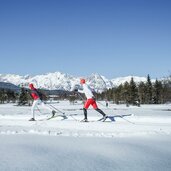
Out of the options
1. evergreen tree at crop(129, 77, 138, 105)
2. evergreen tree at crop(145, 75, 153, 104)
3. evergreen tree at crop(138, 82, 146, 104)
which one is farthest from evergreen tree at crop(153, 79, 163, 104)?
evergreen tree at crop(129, 77, 138, 105)

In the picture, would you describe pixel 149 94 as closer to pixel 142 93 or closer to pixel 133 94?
pixel 142 93

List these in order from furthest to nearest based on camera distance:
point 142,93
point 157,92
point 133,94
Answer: point 142,93
point 157,92
point 133,94

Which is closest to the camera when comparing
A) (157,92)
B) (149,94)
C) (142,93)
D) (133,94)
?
(133,94)

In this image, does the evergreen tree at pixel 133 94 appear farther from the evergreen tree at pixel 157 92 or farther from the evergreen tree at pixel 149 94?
the evergreen tree at pixel 157 92

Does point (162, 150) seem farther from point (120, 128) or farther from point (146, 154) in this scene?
point (120, 128)

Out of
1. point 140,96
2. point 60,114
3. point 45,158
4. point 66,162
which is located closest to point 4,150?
point 45,158

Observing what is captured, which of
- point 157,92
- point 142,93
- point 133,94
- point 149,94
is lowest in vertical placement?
point 133,94

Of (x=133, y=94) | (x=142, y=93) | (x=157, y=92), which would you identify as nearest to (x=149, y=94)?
(x=142, y=93)

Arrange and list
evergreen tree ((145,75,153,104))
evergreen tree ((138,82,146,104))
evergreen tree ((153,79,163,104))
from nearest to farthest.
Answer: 1. evergreen tree ((145,75,153,104))
2. evergreen tree ((153,79,163,104))
3. evergreen tree ((138,82,146,104))

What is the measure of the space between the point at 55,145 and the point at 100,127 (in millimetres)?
6195

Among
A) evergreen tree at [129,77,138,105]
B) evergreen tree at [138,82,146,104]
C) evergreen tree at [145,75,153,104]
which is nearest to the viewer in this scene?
evergreen tree at [129,77,138,105]

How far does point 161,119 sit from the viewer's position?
16547 millimetres

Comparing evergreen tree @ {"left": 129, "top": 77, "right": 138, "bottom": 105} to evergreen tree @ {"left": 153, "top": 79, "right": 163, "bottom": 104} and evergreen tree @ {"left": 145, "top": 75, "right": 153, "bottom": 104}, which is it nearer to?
evergreen tree @ {"left": 145, "top": 75, "right": 153, "bottom": 104}

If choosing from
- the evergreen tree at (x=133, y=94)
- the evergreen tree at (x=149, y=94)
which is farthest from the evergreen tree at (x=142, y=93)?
the evergreen tree at (x=133, y=94)
